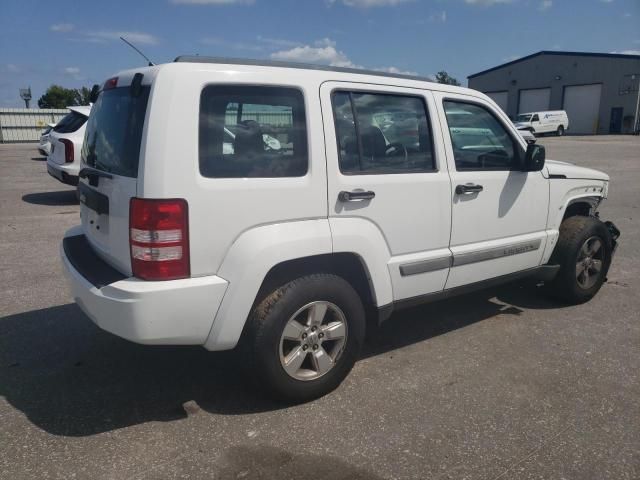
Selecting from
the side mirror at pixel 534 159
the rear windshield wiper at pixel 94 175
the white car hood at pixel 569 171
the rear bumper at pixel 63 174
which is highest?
the side mirror at pixel 534 159

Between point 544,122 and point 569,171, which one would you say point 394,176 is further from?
point 544,122

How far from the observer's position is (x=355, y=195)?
3201 millimetres

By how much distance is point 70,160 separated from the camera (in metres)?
9.79

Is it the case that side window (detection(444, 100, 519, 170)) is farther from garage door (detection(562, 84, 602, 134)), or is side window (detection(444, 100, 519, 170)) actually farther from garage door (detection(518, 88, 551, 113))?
garage door (detection(518, 88, 551, 113))

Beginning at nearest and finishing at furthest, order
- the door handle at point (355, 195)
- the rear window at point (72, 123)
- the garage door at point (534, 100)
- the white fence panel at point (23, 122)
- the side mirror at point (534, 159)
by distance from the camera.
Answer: the door handle at point (355, 195)
the side mirror at point (534, 159)
the rear window at point (72, 123)
the white fence panel at point (23, 122)
the garage door at point (534, 100)

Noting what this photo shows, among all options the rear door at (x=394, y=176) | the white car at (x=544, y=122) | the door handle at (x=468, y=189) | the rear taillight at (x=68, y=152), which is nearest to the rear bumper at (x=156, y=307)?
the rear door at (x=394, y=176)

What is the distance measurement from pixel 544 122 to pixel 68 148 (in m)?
38.8

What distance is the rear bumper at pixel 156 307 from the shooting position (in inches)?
105

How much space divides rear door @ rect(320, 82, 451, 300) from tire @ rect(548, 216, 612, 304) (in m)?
1.57

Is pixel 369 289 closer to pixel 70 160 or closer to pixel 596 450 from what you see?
pixel 596 450

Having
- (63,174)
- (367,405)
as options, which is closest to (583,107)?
(63,174)

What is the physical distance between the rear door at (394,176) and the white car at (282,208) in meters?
0.01

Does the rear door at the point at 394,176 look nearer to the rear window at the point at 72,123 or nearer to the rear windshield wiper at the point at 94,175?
the rear windshield wiper at the point at 94,175

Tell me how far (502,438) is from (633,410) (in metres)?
0.92
